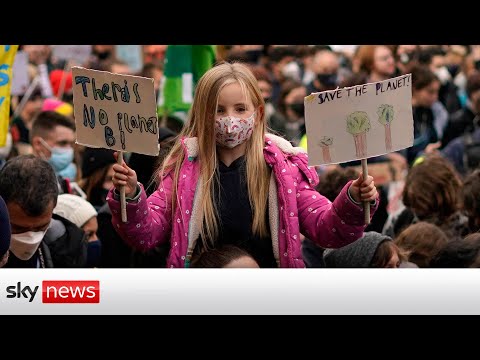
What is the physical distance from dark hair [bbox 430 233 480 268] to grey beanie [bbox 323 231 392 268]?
1.17 ft

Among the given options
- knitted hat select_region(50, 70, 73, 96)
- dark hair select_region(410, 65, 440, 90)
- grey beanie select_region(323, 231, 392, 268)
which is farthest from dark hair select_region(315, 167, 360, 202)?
knitted hat select_region(50, 70, 73, 96)

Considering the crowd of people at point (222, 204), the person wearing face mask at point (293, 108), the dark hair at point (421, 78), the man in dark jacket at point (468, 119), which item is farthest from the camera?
the person wearing face mask at point (293, 108)

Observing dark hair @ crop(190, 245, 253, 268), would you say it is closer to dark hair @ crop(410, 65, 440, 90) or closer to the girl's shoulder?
the girl's shoulder

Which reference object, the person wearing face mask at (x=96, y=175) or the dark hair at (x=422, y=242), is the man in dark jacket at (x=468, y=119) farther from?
the dark hair at (x=422, y=242)

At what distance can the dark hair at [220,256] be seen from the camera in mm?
5875

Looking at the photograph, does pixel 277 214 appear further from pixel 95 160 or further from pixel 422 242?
pixel 95 160

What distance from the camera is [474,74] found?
13352mm

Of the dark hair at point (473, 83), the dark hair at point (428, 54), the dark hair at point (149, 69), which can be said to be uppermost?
the dark hair at point (428, 54)

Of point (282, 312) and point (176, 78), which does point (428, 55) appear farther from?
point (282, 312)

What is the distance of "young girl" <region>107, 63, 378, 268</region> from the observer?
6352 mm

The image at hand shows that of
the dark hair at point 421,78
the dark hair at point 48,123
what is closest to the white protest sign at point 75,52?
the dark hair at point 421,78

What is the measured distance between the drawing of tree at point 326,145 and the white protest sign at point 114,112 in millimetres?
723

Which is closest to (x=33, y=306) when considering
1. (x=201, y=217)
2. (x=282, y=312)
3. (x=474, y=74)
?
(x=282, y=312)

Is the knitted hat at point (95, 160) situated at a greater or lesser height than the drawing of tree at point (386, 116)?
greater
